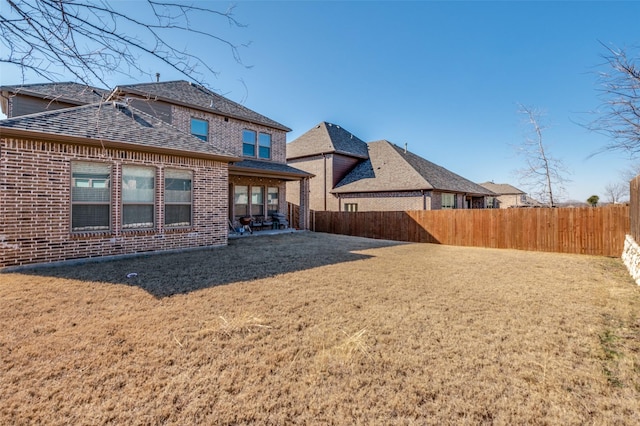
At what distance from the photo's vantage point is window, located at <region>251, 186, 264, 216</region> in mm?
15341

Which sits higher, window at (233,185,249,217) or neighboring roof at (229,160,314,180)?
neighboring roof at (229,160,314,180)

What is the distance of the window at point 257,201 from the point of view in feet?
50.3

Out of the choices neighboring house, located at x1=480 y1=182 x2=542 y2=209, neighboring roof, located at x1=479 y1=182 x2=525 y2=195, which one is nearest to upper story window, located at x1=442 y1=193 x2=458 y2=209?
neighboring house, located at x1=480 y1=182 x2=542 y2=209

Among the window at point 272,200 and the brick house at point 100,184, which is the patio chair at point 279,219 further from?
the brick house at point 100,184

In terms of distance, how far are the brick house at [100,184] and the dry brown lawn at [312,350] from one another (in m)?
1.34

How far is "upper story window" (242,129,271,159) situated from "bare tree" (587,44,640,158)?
12999 millimetres

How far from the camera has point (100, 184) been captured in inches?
308

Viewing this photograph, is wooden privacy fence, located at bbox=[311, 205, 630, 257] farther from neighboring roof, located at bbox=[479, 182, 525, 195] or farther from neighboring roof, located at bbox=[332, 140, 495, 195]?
neighboring roof, located at bbox=[479, 182, 525, 195]

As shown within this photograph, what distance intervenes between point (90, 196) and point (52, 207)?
0.81 m

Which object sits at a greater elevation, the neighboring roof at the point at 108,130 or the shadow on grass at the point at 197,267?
the neighboring roof at the point at 108,130

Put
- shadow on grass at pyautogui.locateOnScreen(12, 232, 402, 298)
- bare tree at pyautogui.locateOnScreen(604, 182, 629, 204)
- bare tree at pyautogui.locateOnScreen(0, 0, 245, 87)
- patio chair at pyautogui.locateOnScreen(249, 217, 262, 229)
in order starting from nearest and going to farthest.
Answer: bare tree at pyautogui.locateOnScreen(0, 0, 245, 87) → shadow on grass at pyautogui.locateOnScreen(12, 232, 402, 298) → patio chair at pyautogui.locateOnScreen(249, 217, 262, 229) → bare tree at pyautogui.locateOnScreen(604, 182, 629, 204)

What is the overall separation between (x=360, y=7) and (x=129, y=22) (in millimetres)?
7557

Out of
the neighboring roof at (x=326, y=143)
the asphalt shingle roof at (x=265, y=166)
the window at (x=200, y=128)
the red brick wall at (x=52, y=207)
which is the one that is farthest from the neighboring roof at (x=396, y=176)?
the red brick wall at (x=52, y=207)

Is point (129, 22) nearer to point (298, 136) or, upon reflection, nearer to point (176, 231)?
point (176, 231)
